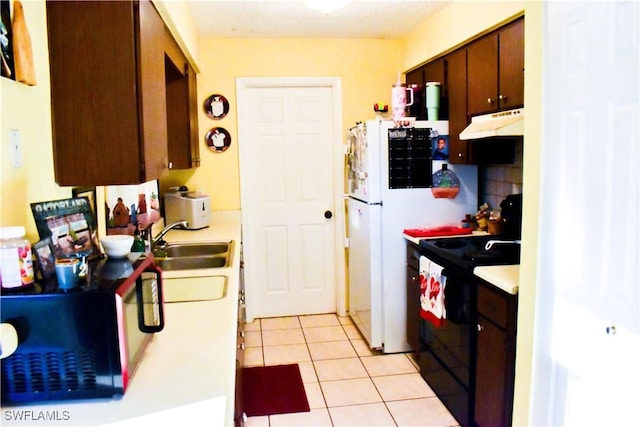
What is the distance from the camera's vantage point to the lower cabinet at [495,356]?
2.09 m

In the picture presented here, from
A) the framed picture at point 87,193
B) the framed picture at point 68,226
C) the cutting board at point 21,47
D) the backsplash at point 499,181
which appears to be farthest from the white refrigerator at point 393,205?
the cutting board at point 21,47

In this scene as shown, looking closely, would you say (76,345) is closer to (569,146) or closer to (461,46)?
(569,146)

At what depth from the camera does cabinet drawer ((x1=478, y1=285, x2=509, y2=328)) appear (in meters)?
2.13

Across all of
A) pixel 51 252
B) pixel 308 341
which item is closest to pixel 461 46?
pixel 308 341

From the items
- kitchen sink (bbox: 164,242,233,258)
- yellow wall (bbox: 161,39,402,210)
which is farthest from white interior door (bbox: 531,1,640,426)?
yellow wall (bbox: 161,39,402,210)

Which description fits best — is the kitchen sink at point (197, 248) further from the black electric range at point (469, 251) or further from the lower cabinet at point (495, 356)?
the lower cabinet at point (495, 356)

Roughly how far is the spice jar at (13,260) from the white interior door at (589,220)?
159 centimetres

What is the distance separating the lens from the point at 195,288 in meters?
2.33

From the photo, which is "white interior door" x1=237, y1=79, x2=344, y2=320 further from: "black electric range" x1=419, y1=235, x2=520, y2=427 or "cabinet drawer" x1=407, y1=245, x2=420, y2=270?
"black electric range" x1=419, y1=235, x2=520, y2=427

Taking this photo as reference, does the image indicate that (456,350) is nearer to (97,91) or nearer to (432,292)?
(432,292)

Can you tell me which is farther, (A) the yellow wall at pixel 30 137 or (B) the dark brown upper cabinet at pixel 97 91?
(B) the dark brown upper cabinet at pixel 97 91

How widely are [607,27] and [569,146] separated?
370 mm

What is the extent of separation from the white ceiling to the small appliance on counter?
127cm

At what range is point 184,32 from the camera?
2.99 metres
